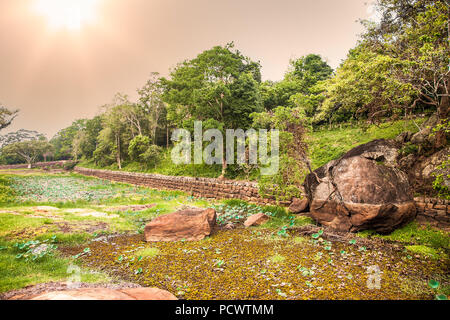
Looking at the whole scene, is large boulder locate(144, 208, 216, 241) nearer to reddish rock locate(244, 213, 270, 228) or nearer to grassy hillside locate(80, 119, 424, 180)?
reddish rock locate(244, 213, 270, 228)

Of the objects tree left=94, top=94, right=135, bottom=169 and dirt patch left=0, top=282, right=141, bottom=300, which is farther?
tree left=94, top=94, right=135, bottom=169

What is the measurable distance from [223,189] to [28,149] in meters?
55.6

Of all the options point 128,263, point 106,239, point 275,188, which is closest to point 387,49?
point 275,188

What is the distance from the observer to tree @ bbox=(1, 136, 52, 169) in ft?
137

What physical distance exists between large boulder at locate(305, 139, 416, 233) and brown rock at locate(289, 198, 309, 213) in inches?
43.8

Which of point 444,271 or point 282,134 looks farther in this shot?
point 282,134

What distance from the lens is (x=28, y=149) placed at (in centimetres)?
4609

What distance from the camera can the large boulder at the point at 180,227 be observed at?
19.9 feet

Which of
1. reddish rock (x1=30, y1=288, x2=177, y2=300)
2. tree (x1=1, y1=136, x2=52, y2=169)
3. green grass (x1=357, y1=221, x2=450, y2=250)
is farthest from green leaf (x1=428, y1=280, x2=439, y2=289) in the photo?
tree (x1=1, y1=136, x2=52, y2=169)

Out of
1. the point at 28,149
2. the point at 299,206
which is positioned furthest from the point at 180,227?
the point at 28,149

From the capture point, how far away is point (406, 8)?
855 centimetres

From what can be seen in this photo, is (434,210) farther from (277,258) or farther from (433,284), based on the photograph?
(277,258)

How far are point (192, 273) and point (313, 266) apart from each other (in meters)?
2.55

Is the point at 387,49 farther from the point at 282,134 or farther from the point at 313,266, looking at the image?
the point at 313,266
